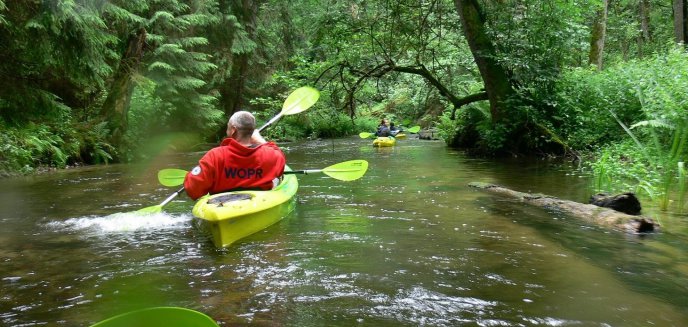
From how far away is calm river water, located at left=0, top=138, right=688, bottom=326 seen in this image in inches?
97.1

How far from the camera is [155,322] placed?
62 centimetres

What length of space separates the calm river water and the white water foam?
0.02m

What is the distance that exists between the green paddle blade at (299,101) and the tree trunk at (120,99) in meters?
5.56

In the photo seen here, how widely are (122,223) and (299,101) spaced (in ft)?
12.1

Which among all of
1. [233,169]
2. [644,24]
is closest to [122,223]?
[233,169]

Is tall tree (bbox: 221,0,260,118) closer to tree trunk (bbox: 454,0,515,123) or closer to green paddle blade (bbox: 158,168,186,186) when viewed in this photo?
tree trunk (bbox: 454,0,515,123)

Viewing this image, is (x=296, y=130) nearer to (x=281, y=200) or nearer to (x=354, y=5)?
(x=354, y=5)

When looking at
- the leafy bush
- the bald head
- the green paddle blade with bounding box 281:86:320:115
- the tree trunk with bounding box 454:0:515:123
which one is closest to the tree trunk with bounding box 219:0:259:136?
the tree trunk with bounding box 454:0:515:123

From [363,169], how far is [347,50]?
19.6 feet

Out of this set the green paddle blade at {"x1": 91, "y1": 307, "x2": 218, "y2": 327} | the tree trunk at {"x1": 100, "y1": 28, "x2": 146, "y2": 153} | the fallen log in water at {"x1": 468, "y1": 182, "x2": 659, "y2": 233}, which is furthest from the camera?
the tree trunk at {"x1": 100, "y1": 28, "x2": 146, "y2": 153}

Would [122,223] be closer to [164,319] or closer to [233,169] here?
[233,169]

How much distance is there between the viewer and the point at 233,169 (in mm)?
4289

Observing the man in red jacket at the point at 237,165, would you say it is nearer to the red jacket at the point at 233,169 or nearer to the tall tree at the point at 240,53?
the red jacket at the point at 233,169

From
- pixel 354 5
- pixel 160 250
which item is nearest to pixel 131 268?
pixel 160 250
